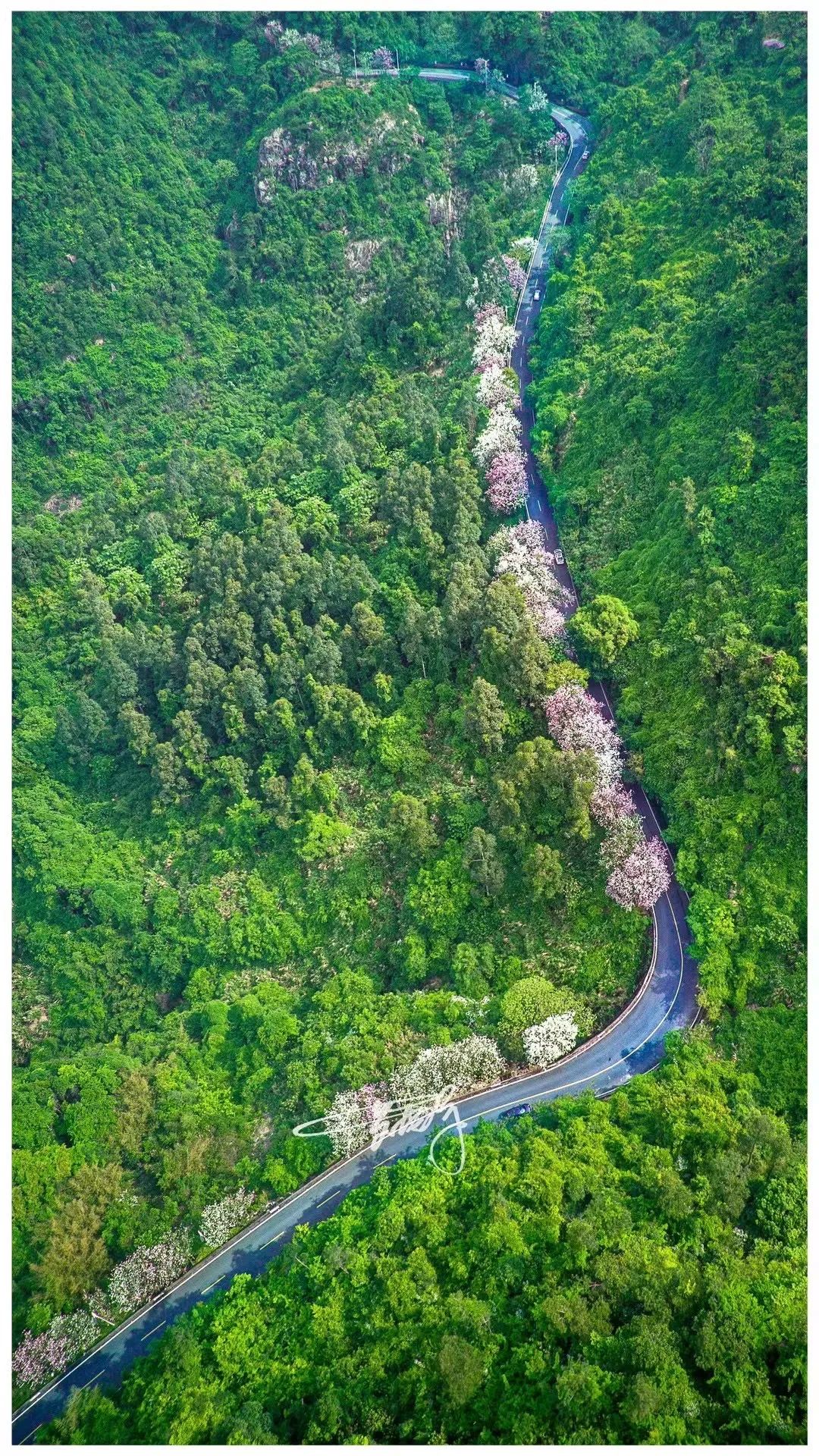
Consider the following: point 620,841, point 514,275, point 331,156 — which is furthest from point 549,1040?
point 331,156

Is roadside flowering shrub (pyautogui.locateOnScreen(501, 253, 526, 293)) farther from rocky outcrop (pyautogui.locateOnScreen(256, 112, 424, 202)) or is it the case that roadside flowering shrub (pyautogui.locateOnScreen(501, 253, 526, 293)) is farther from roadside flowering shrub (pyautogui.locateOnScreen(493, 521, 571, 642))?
roadside flowering shrub (pyautogui.locateOnScreen(493, 521, 571, 642))

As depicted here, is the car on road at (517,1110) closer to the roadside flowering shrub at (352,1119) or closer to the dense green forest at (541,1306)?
the dense green forest at (541,1306)

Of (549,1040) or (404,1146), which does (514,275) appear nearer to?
(549,1040)

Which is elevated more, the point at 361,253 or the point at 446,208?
the point at 446,208

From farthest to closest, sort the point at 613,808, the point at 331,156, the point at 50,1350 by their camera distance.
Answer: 1. the point at 331,156
2. the point at 613,808
3. the point at 50,1350

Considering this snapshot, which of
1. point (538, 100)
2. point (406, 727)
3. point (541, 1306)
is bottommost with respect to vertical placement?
point (541, 1306)

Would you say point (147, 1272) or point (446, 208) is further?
point (446, 208)

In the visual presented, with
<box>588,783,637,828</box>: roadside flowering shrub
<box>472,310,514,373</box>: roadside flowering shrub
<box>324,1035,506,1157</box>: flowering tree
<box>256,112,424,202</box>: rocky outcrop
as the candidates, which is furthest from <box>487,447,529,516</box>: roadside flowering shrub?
<box>256,112,424,202</box>: rocky outcrop

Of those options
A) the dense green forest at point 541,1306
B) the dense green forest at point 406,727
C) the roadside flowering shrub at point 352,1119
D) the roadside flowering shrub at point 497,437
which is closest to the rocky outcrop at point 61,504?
the dense green forest at point 406,727

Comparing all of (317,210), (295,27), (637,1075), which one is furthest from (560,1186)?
(295,27)

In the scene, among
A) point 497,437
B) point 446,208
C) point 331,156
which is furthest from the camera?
point 331,156
